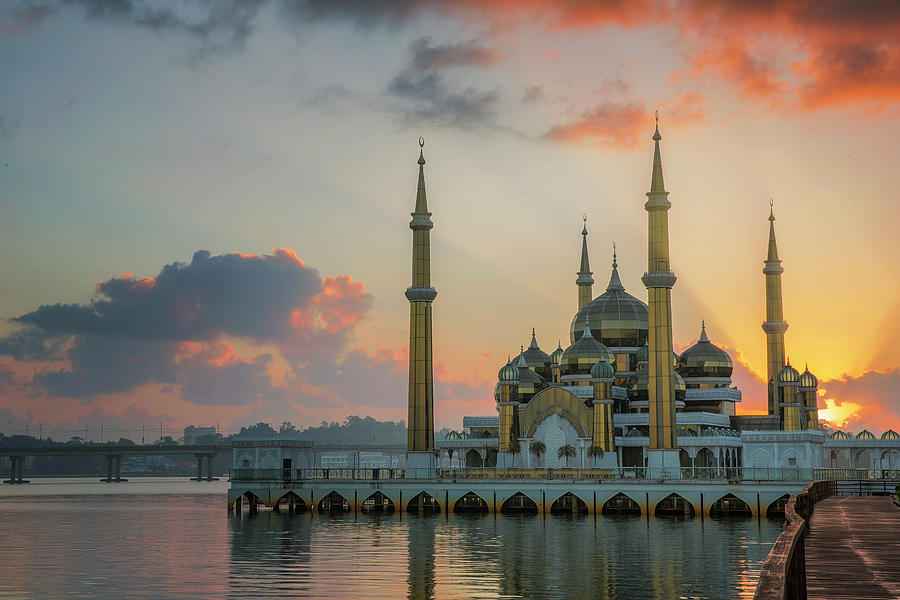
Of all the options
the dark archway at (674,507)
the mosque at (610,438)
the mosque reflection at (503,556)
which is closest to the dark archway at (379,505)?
the mosque at (610,438)

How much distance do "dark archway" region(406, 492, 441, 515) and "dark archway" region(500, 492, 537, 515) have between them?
447 centimetres

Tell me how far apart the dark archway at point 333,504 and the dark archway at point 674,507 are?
65.3ft

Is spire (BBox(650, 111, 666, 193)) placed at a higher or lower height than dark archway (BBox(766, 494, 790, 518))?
higher

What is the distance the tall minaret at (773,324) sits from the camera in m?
97.2

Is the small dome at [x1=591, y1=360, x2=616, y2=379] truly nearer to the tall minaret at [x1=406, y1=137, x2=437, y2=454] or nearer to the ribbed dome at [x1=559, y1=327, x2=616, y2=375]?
the ribbed dome at [x1=559, y1=327, x2=616, y2=375]

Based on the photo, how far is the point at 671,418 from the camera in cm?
7494

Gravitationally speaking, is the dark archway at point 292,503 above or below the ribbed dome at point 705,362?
below

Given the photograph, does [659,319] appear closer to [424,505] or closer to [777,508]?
[777,508]

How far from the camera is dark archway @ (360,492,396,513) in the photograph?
245 feet

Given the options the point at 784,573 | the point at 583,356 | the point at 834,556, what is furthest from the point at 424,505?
the point at 784,573

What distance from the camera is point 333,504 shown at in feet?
256

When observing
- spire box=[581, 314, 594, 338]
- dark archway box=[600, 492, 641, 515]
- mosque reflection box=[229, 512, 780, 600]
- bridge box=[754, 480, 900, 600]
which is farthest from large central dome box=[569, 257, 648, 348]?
bridge box=[754, 480, 900, 600]

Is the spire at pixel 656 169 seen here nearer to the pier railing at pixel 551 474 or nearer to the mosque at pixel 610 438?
the mosque at pixel 610 438

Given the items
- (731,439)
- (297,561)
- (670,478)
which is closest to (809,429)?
(731,439)
